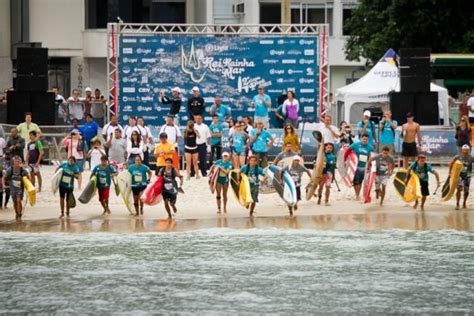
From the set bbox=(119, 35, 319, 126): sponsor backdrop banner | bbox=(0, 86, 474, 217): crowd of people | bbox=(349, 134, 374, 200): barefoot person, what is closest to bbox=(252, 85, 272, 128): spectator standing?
bbox=(0, 86, 474, 217): crowd of people

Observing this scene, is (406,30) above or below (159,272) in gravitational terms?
above

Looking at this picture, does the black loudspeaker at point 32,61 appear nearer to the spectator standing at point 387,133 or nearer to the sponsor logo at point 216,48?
the sponsor logo at point 216,48

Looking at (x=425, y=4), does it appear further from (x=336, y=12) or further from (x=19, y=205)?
(x=19, y=205)

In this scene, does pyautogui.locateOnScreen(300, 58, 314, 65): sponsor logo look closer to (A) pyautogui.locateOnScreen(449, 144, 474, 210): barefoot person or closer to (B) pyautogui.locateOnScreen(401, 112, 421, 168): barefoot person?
(B) pyautogui.locateOnScreen(401, 112, 421, 168): barefoot person

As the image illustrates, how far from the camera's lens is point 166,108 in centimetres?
4438

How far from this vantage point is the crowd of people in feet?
112


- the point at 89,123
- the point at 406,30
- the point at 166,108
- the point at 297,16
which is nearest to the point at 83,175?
the point at 89,123

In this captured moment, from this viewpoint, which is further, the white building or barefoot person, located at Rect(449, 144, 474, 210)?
the white building

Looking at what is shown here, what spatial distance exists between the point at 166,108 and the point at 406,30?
1468cm

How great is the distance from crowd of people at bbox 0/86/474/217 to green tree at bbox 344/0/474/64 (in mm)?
13409

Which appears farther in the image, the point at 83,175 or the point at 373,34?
the point at 373,34

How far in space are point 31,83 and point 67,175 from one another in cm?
995

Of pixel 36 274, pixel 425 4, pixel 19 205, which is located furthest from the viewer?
pixel 425 4

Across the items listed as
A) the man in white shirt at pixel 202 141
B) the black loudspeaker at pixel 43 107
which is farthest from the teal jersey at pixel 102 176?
the black loudspeaker at pixel 43 107
